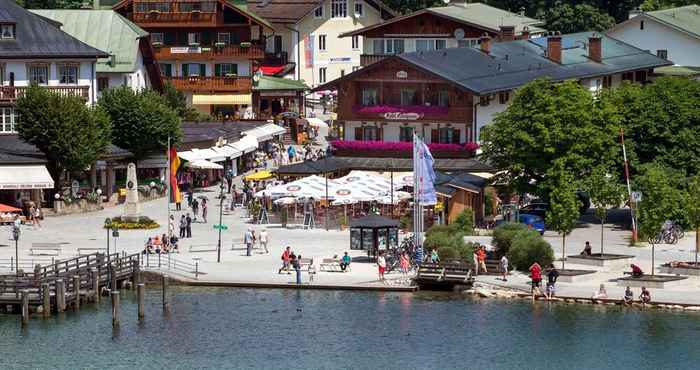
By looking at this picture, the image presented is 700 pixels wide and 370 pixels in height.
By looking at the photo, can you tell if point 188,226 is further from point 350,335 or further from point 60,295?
point 350,335

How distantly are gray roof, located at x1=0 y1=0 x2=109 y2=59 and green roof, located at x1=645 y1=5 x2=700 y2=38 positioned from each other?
54890mm

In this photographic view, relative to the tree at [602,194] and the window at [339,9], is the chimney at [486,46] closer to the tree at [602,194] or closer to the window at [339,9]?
the tree at [602,194]

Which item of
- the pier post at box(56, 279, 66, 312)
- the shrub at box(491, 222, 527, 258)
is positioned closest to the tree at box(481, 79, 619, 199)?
the shrub at box(491, 222, 527, 258)

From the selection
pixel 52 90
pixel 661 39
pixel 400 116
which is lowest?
pixel 400 116

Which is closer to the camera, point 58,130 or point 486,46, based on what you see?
point 58,130

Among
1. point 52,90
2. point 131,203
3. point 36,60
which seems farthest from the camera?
point 36,60

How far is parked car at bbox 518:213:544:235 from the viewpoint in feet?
384

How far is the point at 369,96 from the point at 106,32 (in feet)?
81.6

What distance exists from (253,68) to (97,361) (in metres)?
86.3

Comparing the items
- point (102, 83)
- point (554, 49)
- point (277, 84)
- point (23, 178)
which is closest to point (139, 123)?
point (23, 178)

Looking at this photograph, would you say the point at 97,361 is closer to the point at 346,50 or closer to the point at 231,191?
the point at 231,191

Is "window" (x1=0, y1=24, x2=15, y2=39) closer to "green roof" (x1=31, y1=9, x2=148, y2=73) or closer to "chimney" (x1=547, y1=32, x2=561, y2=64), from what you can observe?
"green roof" (x1=31, y1=9, x2=148, y2=73)

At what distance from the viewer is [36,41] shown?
134 meters

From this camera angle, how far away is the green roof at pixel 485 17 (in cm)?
17012
